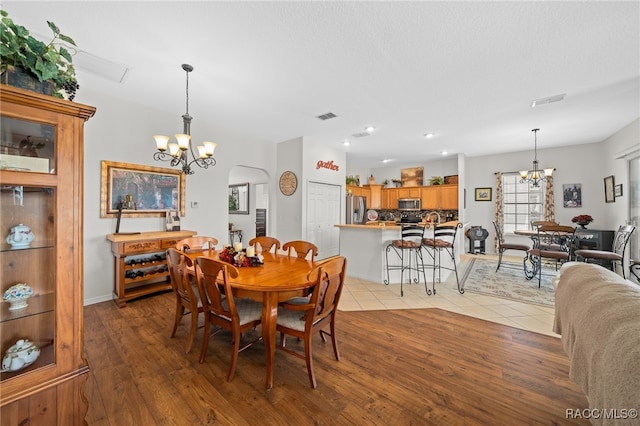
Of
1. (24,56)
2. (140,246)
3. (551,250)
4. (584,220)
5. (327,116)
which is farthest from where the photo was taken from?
(584,220)

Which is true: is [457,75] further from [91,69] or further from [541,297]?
[91,69]

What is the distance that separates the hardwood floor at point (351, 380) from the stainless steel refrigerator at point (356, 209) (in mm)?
4387

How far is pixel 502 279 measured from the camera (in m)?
4.76

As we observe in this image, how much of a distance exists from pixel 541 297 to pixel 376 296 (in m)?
2.46

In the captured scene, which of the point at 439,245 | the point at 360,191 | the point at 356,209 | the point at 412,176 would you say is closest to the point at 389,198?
the point at 412,176

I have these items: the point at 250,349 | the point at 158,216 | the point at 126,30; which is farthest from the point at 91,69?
the point at 250,349

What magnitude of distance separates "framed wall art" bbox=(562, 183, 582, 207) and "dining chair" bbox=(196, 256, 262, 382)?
25.9 feet

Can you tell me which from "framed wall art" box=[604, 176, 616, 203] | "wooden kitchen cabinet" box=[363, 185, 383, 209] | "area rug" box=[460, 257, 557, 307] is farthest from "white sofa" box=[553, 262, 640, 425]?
"wooden kitchen cabinet" box=[363, 185, 383, 209]

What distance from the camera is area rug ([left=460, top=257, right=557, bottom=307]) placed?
3.85 m

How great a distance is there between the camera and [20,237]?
3.67ft

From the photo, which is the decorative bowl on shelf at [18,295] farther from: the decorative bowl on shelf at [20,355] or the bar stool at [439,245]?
the bar stool at [439,245]

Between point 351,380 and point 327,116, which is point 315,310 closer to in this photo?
point 351,380

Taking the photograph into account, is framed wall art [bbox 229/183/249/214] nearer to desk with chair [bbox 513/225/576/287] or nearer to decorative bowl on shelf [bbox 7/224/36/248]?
decorative bowl on shelf [bbox 7/224/36/248]

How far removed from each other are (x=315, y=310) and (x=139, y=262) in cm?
303
